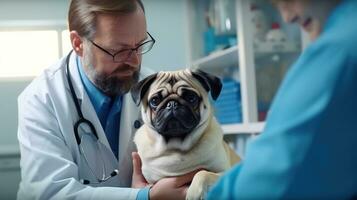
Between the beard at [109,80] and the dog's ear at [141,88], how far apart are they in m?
0.01

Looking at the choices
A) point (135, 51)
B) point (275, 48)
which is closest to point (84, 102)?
point (135, 51)

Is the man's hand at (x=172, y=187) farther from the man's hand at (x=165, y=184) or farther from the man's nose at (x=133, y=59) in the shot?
the man's nose at (x=133, y=59)

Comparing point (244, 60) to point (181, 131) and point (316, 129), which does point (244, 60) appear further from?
point (316, 129)

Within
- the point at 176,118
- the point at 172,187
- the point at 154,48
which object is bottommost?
the point at 172,187

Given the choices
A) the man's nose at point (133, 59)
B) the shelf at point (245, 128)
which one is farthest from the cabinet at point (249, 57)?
the man's nose at point (133, 59)

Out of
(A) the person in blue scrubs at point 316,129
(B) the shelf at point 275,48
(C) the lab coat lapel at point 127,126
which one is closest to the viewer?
(A) the person in blue scrubs at point 316,129

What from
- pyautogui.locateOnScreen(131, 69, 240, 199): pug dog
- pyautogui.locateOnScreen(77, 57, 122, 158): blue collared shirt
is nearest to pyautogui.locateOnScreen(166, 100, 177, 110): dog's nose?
pyautogui.locateOnScreen(131, 69, 240, 199): pug dog

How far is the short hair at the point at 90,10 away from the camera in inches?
24.6

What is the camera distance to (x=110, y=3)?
0.64 m

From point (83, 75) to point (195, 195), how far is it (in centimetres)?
29

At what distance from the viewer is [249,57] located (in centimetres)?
86

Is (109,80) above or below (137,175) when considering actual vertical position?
above

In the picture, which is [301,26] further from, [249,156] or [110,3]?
[110,3]

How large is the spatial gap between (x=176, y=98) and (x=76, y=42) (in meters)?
0.20
